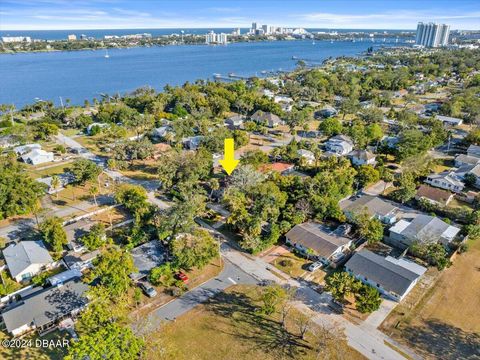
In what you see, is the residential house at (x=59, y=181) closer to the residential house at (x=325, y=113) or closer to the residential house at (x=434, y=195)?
the residential house at (x=434, y=195)

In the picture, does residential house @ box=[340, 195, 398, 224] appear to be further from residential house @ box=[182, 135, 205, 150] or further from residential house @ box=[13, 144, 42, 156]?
residential house @ box=[13, 144, 42, 156]

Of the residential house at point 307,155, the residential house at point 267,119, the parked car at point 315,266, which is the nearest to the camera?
the parked car at point 315,266

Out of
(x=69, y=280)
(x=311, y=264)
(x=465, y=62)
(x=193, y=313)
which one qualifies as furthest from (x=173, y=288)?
(x=465, y=62)

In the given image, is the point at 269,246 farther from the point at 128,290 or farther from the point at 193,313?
the point at 128,290

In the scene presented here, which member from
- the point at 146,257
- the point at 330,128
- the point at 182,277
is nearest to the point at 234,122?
the point at 330,128

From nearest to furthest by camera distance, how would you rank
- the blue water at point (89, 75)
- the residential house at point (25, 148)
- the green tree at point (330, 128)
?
the residential house at point (25, 148) < the green tree at point (330, 128) < the blue water at point (89, 75)

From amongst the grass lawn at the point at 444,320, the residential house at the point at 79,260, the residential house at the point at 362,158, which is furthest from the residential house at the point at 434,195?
the residential house at the point at 79,260

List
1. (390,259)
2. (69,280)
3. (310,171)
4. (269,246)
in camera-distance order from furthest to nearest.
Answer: (310,171) → (269,246) → (390,259) → (69,280)
